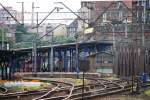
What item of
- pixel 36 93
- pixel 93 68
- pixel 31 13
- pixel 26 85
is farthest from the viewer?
pixel 93 68

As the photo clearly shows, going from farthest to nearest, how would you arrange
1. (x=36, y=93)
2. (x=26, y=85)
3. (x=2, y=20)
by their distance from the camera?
1. (x=2, y=20)
2. (x=26, y=85)
3. (x=36, y=93)

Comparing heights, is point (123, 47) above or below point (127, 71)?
above

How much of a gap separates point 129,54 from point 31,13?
7.15 metres

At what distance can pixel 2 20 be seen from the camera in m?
29.3

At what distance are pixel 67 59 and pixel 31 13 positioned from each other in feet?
36.5

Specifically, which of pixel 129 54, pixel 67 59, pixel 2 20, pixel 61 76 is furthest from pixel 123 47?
pixel 67 59

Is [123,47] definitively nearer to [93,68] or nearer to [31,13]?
[31,13]

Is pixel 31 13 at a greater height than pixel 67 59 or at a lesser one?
greater

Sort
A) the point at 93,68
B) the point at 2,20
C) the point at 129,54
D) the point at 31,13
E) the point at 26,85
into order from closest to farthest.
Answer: the point at 26,85
the point at 129,54
the point at 31,13
the point at 2,20
the point at 93,68

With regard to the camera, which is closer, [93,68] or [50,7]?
[50,7]

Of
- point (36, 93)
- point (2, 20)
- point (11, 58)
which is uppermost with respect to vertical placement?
point (2, 20)

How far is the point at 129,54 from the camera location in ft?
81.8

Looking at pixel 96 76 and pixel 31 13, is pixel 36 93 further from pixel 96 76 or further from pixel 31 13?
pixel 96 76

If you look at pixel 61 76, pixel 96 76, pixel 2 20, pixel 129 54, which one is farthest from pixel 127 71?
pixel 2 20
